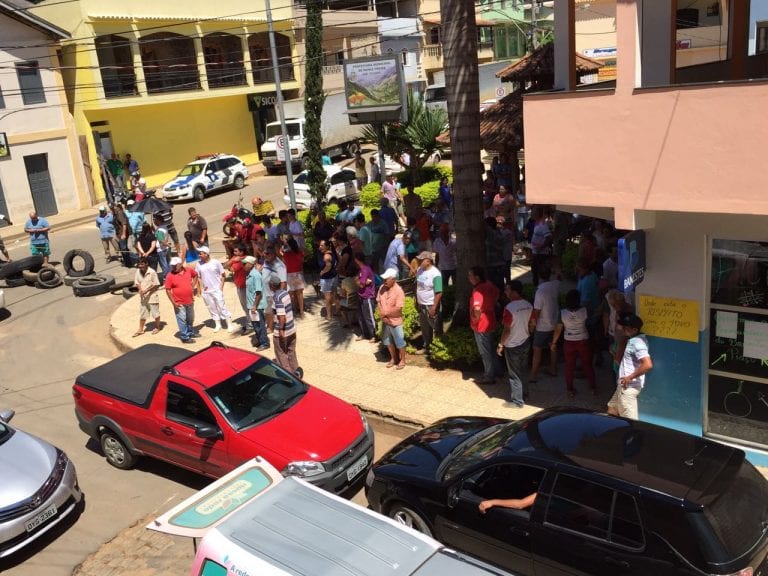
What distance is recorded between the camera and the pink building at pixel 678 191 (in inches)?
285

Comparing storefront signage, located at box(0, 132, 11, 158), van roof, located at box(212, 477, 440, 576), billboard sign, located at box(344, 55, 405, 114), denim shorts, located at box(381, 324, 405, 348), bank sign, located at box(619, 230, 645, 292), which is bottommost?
denim shorts, located at box(381, 324, 405, 348)

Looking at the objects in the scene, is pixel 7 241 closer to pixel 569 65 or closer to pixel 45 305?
pixel 45 305

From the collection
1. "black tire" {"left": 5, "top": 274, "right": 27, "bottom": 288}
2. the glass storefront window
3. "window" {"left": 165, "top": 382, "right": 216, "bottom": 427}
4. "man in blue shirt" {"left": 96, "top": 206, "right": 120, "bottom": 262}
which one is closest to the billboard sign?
"man in blue shirt" {"left": 96, "top": 206, "right": 120, "bottom": 262}

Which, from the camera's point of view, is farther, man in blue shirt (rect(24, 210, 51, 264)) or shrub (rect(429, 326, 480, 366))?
man in blue shirt (rect(24, 210, 51, 264))

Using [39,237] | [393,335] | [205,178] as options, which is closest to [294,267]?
[393,335]

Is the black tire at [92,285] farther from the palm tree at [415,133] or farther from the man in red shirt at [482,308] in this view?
the man in red shirt at [482,308]

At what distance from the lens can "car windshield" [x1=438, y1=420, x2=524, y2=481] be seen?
6711 mm

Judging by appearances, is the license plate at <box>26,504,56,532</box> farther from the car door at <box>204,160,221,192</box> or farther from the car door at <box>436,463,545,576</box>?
the car door at <box>204,160,221,192</box>

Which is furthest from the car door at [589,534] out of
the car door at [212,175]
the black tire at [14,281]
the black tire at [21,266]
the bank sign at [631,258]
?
the car door at [212,175]

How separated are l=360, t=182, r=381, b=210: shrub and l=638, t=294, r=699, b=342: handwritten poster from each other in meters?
15.1

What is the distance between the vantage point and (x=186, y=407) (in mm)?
8883

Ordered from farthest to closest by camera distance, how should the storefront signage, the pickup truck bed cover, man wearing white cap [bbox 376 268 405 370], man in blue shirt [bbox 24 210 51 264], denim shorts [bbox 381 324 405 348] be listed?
the storefront signage, man in blue shirt [bbox 24 210 51 264], denim shorts [bbox 381 324 405 348], man wearing white cap [bbox 376 268 405 370], the pickup truck bed cover

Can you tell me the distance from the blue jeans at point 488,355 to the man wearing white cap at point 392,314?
131 cm

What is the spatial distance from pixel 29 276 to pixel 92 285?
2.33 metres
